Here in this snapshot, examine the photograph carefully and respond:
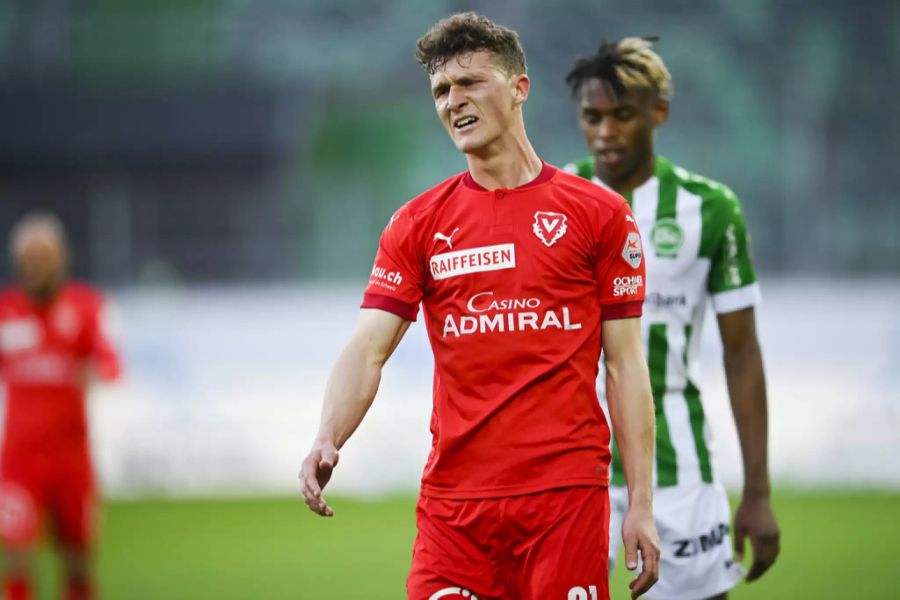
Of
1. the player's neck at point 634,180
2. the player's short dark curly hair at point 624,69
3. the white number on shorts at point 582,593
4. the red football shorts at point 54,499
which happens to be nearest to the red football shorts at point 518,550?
the white number on shorts at point 582,593

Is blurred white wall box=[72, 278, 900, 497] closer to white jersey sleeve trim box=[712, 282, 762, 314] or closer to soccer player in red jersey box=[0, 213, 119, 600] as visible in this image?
soccer player in red jersey box=[0, 213, 119, 600]

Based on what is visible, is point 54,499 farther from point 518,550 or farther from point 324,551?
point 518,550

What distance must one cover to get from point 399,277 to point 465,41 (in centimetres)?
59

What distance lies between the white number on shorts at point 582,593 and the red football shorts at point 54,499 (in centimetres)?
540

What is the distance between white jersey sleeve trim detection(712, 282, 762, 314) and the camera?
14.0 feet

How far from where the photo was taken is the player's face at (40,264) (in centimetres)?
813

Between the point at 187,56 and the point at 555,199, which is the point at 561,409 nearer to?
the point at 555,199

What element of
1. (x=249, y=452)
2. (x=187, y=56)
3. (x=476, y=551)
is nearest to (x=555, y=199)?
(x=476, y=551)

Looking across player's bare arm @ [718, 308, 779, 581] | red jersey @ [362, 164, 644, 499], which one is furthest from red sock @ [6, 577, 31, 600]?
red jersey @ [362, 164, 644, 499]

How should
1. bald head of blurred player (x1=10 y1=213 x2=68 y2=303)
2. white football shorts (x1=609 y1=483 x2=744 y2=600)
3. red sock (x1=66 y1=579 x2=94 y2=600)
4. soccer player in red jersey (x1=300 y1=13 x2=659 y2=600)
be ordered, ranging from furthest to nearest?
bald head of blurred player (x1=10 y1=213 x2=68 y2=303) < red sock (x1=66 y1=579 x2=94 y2=600) < white football shorts (x1=609 y1=483 x2=744 y2=600) < soccer player in red jersey (x1=300 y1=13 x2=659 y2=600)

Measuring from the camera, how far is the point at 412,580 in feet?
10.6

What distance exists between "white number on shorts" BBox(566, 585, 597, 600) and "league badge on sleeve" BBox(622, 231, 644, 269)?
773 mm

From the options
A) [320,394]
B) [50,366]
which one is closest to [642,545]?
[50,366]

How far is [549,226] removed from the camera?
330cm
